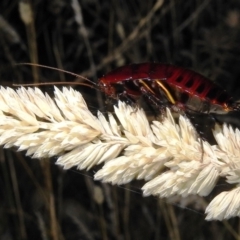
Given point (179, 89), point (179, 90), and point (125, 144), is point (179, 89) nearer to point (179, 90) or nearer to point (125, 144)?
point (179, 90)

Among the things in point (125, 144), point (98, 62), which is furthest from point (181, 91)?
point (98, 62)

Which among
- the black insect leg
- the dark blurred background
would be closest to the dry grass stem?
the black insect leg

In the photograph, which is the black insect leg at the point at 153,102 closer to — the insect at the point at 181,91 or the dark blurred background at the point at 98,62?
the insect at the point at 181,91

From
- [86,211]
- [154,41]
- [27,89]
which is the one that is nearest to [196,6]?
[154,41]

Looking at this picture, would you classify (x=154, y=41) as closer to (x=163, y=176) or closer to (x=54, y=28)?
(x=54, y=28)

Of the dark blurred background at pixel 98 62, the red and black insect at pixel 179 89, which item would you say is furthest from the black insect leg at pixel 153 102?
the dark blurred background at pixel 98 62
